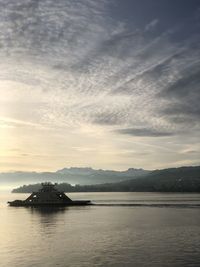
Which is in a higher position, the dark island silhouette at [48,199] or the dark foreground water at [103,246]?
the dark island silhouette at [48,199]

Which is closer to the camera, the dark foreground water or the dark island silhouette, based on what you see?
the dark foreground water

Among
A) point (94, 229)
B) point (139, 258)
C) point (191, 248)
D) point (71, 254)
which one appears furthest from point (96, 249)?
point (94, 229)

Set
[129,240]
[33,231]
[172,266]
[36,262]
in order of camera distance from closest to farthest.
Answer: [172,266] → [36,262] → [129,240] → [33,231]

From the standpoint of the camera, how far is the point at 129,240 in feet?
251

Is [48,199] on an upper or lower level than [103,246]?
upper

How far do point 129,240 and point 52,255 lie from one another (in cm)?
1922

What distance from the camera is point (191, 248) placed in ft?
216

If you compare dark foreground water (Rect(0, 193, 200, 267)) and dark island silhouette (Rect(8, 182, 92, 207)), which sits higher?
dark island silhouette (Rect(8, 182, 92, 207))

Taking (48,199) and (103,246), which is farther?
(48,199)

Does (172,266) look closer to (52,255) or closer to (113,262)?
(113,262)

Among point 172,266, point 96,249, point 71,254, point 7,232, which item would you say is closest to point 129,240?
point 96,249

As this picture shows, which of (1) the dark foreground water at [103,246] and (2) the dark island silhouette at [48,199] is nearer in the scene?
(1) the dark foreground water at [103,246]

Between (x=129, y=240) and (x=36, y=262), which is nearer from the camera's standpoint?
(x=36, y=262)

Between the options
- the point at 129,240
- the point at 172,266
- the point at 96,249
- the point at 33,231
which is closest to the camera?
the point at 172,266
